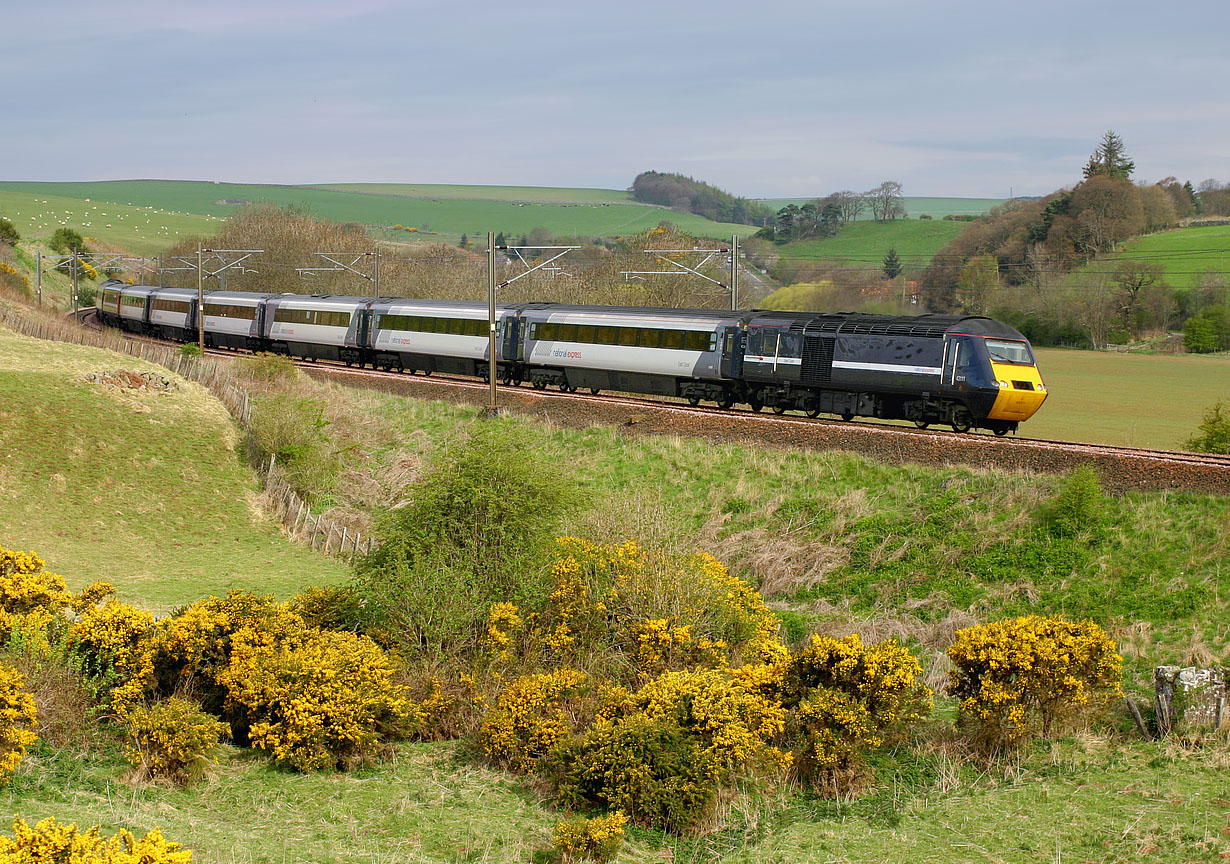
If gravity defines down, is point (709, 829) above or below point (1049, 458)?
below

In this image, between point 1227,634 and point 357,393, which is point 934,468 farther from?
point 357,393

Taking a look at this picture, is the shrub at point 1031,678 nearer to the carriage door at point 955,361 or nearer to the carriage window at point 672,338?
the carriage door at point 955,361

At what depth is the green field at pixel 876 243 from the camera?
450 ft

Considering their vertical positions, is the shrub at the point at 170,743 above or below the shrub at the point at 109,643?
below

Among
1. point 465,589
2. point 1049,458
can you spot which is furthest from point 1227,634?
point 465,589

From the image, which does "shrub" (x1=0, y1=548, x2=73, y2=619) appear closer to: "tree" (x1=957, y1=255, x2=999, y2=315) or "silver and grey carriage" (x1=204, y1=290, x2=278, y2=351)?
"silver and grey carriage" (x1=204, y1=290, x2=278, y2=351)

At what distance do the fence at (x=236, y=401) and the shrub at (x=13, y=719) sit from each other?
11354 mm

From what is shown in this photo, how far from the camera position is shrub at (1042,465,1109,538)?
22047 mm

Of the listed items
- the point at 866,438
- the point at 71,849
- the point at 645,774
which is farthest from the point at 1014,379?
the point at 71,849

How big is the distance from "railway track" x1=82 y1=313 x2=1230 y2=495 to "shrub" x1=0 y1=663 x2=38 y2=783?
19840 millimetres

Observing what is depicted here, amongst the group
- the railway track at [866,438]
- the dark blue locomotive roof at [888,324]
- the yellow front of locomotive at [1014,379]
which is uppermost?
the dark blue locomotive roof at [888,324]

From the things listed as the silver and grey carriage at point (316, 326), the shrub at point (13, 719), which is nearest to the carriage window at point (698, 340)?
the silver and grey carriage at point (316, 326)

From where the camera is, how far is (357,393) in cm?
Result: 4331

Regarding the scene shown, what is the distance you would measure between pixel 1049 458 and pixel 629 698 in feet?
43.7
